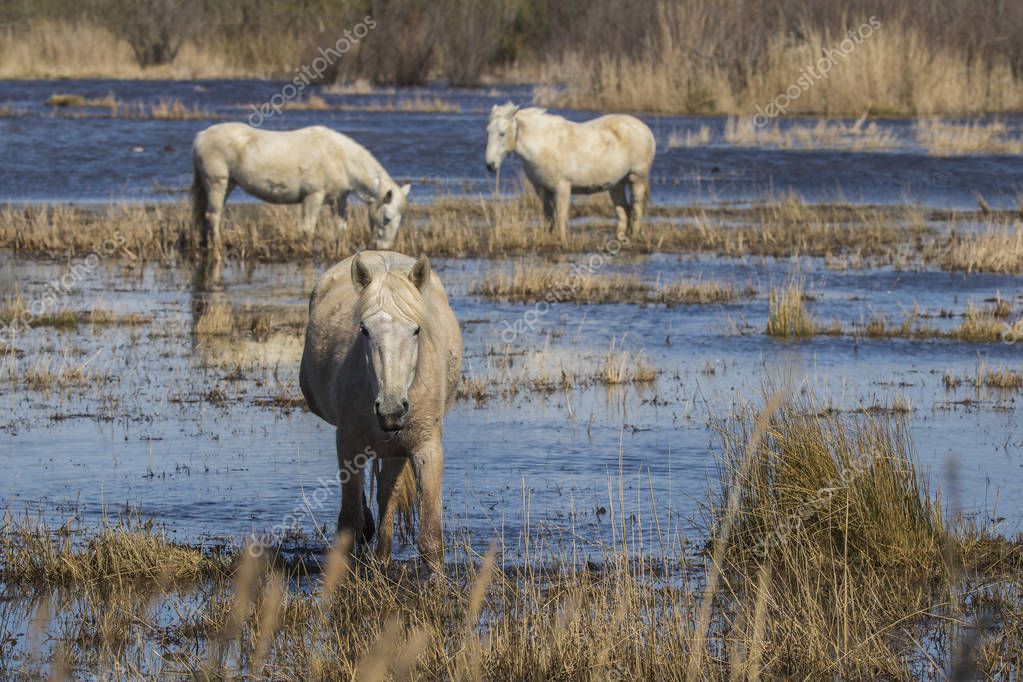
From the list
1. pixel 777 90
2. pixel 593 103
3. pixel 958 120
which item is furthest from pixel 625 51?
pixel 958 120

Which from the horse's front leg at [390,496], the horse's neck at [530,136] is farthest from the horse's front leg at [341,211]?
the horse's front leg at [390,496]

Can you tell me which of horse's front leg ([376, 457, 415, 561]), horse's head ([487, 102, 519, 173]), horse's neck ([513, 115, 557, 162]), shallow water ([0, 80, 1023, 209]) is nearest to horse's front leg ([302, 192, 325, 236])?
horse's head ([487, 102, 519, 173])

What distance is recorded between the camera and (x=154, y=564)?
20.4 ft

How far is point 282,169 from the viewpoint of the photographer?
56.7 ft

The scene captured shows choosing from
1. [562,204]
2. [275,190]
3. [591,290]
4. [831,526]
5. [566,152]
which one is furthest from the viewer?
[562,204]

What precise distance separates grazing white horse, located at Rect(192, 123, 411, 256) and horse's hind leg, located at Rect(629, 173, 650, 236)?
9.88 ft

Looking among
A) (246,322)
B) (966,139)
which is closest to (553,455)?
(246,322)

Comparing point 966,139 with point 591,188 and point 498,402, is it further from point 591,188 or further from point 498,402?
point 498,402

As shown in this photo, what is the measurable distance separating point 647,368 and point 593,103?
24.7 m

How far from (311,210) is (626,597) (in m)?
12.5

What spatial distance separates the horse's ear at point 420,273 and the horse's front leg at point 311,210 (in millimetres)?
11240

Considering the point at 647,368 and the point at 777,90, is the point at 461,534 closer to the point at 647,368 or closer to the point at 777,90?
the point at 647,368

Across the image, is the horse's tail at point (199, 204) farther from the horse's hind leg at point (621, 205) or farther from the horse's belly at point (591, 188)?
the horse's hind leg at point (621, 205)

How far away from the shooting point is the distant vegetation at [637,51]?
32.4m
